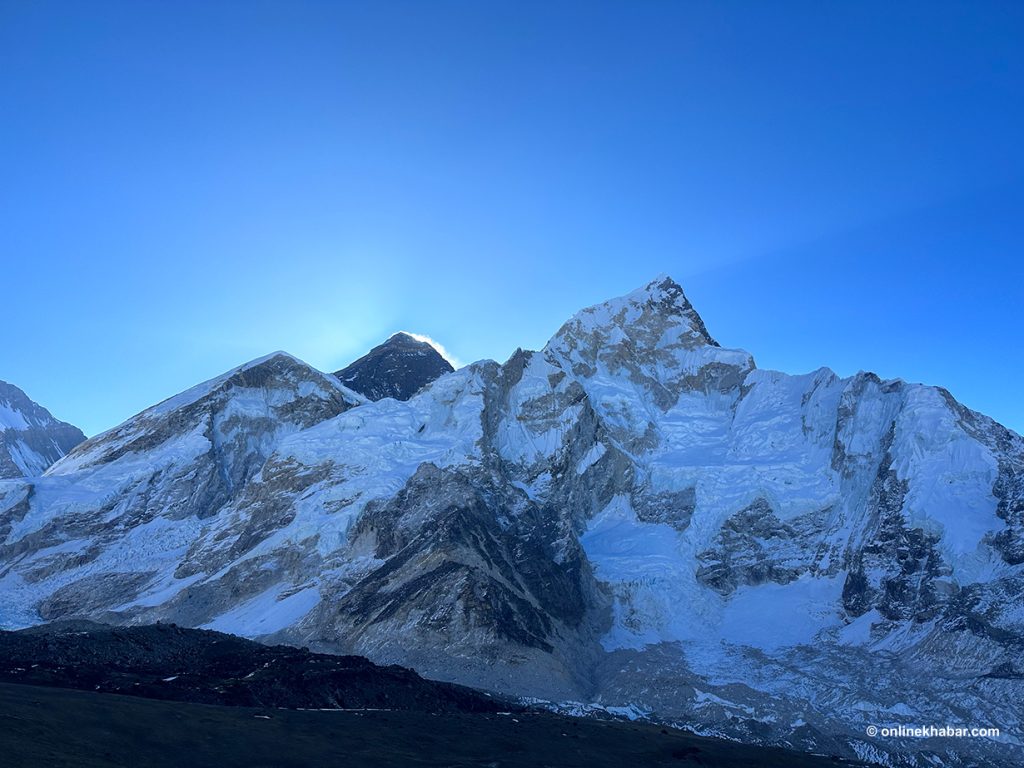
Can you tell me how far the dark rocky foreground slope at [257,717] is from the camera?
65.8m

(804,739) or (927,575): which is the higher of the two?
(927,575)

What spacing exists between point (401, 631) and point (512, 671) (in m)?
25.3

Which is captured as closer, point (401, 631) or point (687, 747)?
point (687, 747)

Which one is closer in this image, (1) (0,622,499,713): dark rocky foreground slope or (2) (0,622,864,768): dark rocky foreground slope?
(2) (0,622,864,768): dark rocky foreground slope

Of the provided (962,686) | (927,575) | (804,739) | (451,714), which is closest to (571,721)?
(451,714)

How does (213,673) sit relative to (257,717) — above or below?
below

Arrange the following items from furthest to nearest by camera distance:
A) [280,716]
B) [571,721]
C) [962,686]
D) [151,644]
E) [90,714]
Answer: [962,686] < [151,644] < [571,721] < [280,716] < [90,714]

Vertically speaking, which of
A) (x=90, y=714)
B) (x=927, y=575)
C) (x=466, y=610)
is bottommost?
(x=90, y=714)

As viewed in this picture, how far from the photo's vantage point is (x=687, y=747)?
330 ft

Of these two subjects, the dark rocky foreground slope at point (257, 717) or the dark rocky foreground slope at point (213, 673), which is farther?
the dark rocky foreground slope at point (213, 673)

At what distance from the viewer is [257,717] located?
3221 inches

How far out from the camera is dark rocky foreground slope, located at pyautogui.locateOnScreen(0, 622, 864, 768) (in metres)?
65.8

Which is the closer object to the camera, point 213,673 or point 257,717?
point 257,717

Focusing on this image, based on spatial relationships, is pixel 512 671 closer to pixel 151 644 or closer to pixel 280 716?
pixel 151 644
